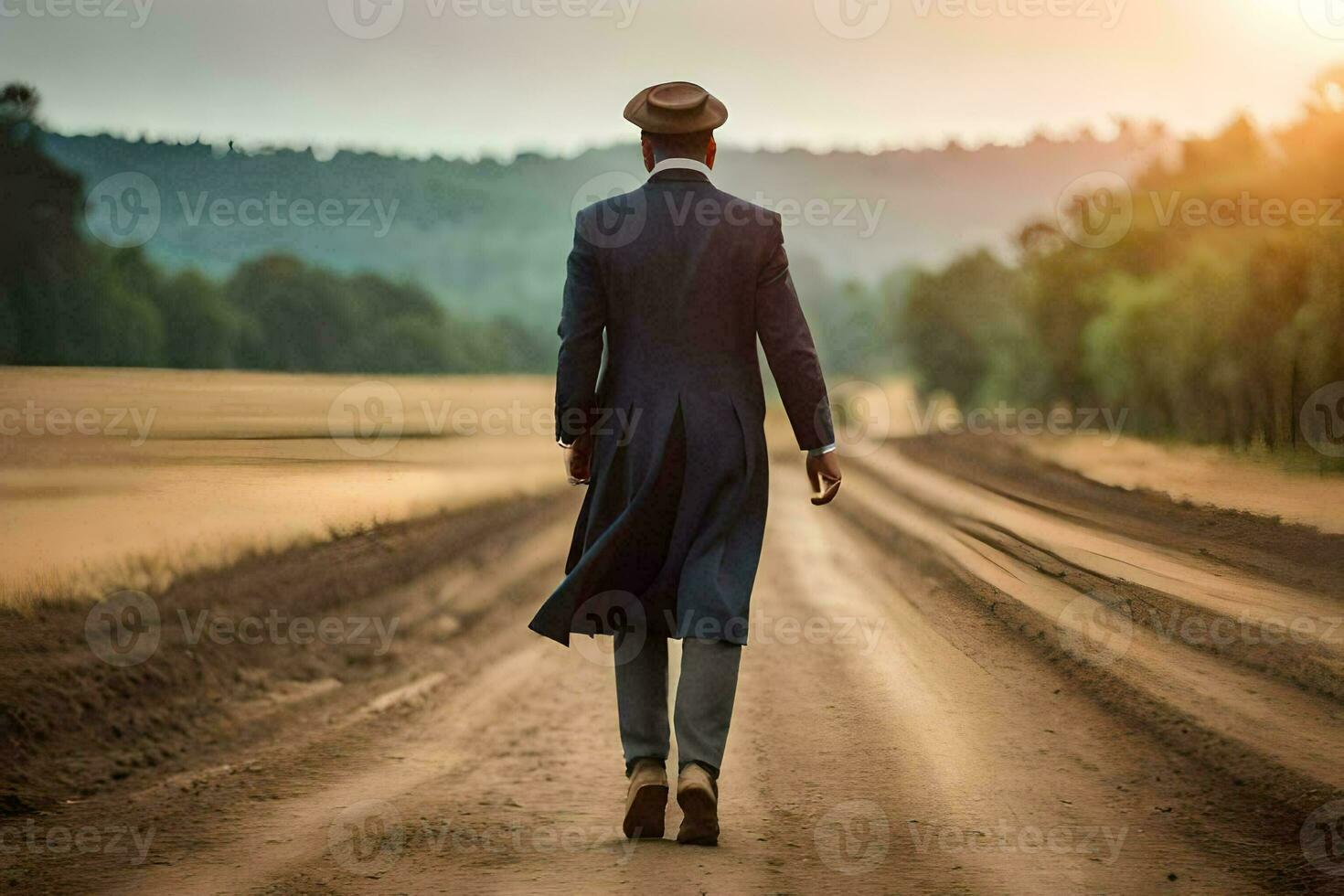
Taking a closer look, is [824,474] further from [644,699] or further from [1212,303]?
[1212,303]

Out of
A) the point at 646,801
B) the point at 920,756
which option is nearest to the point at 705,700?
the point at 646,801

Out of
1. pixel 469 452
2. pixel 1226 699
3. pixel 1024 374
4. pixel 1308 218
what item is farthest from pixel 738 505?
pixel 469 452

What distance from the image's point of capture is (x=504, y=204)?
83.1 feet

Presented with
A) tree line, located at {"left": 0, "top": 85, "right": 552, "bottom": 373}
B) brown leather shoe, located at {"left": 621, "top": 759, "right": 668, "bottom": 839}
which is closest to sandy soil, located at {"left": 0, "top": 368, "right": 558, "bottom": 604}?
tree line, located at {"left": 0, "top": 85, "right": 552, "bottom": 373}

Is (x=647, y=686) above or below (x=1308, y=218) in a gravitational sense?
below

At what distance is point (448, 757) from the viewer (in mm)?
7105

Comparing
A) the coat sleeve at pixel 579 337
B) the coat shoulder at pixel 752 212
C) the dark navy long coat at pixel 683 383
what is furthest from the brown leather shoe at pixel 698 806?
the coat shoulder at pixel 752 212

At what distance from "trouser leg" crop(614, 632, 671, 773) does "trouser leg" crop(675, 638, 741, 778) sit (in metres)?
0.09

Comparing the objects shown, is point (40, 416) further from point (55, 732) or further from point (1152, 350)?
point (1152, 350)

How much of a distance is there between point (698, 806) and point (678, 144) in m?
2.21

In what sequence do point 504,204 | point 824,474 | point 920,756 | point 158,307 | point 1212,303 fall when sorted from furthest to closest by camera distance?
point 504,204 → point 158,307 → point 1212,303 → point 920,756 → point 824,474

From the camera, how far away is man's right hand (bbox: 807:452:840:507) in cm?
452

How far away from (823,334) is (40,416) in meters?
13.4

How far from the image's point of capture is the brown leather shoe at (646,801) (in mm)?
4438
